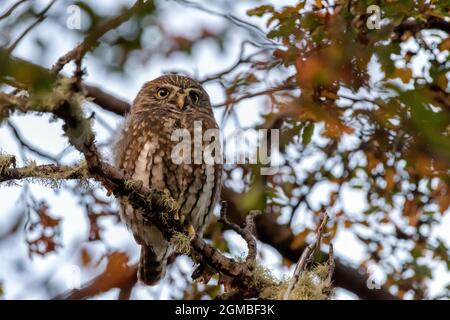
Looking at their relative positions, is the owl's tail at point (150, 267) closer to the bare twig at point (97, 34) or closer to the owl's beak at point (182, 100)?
the owl's beak at point (182, 100)

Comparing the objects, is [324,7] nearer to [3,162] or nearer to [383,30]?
[383,30]

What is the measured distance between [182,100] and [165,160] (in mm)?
680

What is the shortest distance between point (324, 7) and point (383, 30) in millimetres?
472

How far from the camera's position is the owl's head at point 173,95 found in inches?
204

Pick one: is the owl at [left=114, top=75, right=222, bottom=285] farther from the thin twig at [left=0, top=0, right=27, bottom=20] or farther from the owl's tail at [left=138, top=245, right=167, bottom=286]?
the thin twig at [left=0, top=0, right=27, bottom=20]

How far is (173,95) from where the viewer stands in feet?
17.3

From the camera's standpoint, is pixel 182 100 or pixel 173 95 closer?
pixel 182 100

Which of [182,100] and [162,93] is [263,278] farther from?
[162,93]

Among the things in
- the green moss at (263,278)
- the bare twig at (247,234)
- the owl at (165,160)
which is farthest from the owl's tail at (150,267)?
the green moss at (263,278)

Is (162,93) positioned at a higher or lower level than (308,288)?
lower

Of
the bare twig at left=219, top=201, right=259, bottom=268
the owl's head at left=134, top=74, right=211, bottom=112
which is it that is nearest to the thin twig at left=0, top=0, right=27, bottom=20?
the bare twig at left=219, top=201, right=259, bottom=268

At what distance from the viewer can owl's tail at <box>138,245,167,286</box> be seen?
531 centimetres

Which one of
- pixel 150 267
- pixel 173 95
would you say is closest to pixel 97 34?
pixel 173 95
